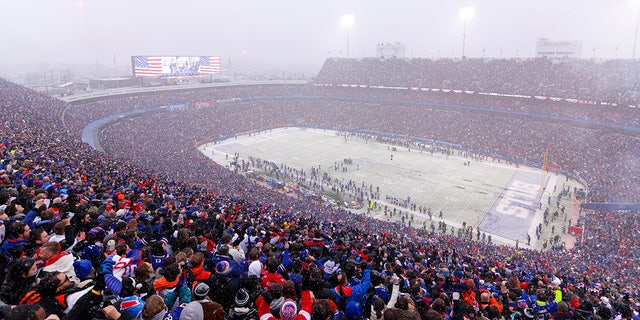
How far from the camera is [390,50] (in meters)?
99.3

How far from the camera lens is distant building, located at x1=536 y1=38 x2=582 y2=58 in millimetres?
74938

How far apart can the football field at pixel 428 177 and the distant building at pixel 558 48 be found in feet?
135

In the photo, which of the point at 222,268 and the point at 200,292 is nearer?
the point at 200,292

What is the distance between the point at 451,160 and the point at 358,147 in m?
13.0

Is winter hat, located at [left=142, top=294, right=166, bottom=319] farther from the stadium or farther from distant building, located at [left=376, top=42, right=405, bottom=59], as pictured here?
distant building, located at [left=376, top=42, right=405, bottom=59]

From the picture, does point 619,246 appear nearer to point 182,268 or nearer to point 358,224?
point 358,224

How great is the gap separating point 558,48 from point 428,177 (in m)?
54.6

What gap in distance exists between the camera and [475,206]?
33406 millimetres

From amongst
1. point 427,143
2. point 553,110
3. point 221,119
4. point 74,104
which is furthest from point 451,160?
point 74,104

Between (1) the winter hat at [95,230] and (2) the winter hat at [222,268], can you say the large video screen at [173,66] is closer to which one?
(1) the winter hat at [95,230]

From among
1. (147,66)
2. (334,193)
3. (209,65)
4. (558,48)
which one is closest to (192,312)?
(334,193)

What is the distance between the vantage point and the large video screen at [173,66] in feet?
232

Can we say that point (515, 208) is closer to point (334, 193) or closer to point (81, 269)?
point (334, 193)

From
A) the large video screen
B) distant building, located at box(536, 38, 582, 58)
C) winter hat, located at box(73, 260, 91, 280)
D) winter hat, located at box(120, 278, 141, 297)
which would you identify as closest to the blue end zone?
winter hat, located at box(120, 278, 141, 297)
